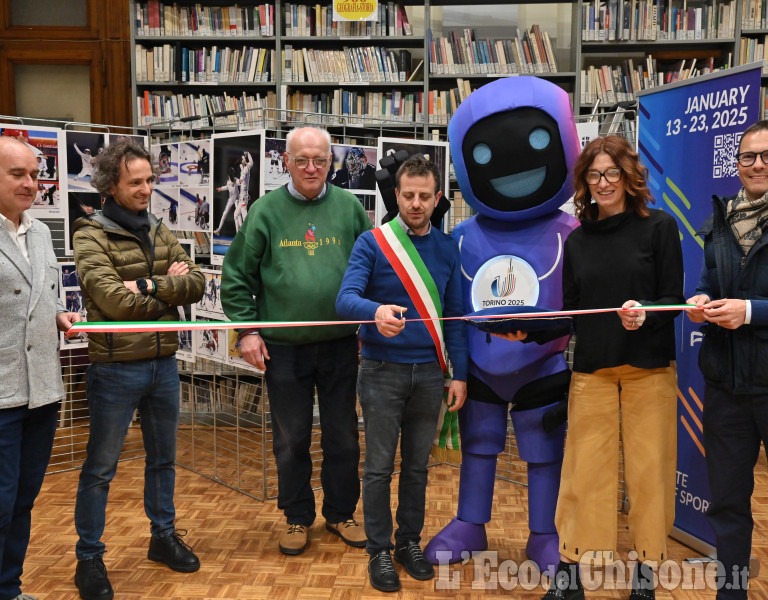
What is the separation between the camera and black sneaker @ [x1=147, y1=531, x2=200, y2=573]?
2.66m

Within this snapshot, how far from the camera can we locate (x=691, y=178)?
2.81 meters

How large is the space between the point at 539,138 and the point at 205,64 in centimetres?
382

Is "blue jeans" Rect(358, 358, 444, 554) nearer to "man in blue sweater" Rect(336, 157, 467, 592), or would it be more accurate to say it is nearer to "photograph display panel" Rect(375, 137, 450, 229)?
"man in blue sweater" Rect(336, 157, 467, 592)

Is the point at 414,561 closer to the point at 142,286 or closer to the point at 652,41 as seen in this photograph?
the point at 142,286

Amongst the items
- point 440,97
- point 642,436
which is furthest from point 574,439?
point 440,97

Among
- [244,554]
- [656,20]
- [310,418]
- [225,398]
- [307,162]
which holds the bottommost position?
[244,554]

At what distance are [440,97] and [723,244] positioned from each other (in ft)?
12.3

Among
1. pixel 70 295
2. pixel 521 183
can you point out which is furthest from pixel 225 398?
pixel 521 183

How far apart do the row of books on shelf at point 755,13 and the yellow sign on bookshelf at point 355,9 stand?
2.71 meters

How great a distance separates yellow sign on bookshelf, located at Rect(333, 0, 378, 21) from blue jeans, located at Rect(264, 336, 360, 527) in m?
3.16

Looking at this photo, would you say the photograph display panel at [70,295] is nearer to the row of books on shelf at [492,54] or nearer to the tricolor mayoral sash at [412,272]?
the tricolor mayoral sash at [412,272]

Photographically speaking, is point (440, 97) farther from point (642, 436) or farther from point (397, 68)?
point (642, 436)

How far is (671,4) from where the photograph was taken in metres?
5.31

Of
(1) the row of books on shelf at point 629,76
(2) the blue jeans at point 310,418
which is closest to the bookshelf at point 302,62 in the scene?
(1) the row of books on shelf at point 629,76
